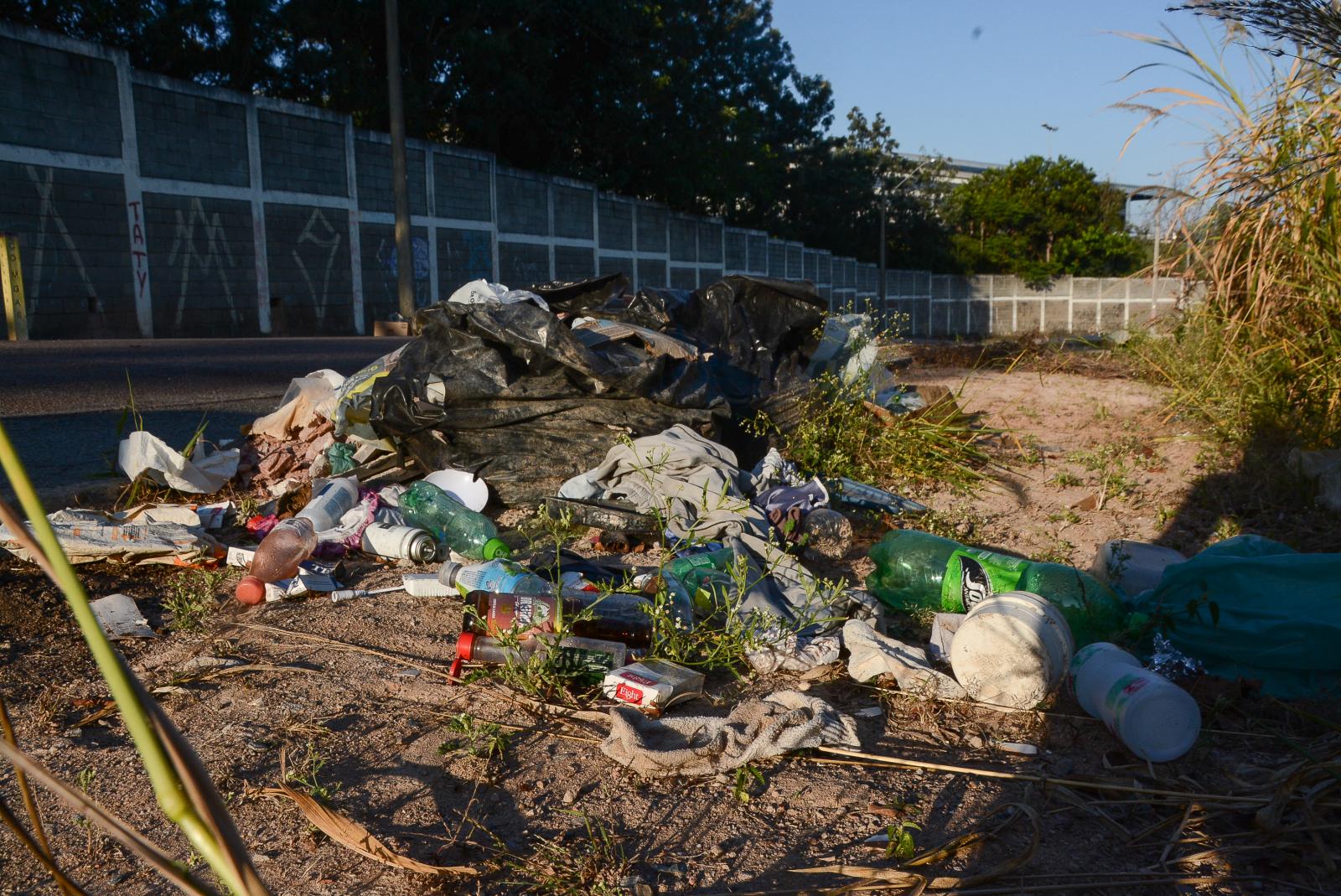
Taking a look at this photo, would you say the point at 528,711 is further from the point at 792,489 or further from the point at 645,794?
the point at 792,489

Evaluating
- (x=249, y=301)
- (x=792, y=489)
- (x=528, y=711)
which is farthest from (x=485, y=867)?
(x=249, y=301)

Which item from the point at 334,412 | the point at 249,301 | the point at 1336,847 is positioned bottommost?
the point at 1336,847

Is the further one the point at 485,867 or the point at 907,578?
the point at 907,578

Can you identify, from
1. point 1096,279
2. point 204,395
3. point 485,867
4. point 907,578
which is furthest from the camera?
point 1096,279

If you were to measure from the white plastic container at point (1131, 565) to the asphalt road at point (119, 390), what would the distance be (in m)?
3.96

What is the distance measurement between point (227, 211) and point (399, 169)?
2875 millimetres

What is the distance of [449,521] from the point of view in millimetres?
3855

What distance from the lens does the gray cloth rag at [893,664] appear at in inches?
97.5

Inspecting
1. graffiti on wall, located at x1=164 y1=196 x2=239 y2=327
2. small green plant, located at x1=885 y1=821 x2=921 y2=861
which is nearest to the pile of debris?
small green plant, located at x1=885 y1=821 x2=921 y2=861

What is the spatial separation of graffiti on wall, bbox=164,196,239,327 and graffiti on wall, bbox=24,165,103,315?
1.54 meters

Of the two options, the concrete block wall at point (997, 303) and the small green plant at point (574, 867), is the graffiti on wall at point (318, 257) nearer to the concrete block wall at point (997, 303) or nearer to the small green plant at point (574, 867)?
the small green plant at point (574, 867)

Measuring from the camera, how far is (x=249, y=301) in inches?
623

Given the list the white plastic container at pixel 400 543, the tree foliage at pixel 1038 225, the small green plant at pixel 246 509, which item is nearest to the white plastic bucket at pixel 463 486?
the white plastic container at pixel 400 543

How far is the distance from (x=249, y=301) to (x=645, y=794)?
51.4 feet
